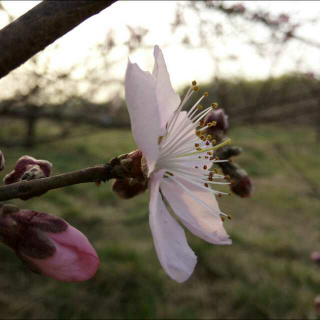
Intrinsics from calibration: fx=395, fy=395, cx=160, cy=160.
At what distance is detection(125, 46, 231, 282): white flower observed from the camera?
0.63 metres

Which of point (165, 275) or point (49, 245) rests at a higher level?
point (49, 245)

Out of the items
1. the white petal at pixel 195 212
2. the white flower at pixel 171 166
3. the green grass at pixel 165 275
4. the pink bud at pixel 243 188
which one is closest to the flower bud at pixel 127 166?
the white flower at pixel 171 166

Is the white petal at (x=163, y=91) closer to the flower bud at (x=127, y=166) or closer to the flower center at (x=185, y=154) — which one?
the flower center at (x=185, y=154)

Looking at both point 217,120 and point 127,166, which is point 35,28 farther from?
point 217,120

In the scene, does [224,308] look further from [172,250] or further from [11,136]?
[11,136]

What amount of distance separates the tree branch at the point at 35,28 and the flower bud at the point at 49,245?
0.23m

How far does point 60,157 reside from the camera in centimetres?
610

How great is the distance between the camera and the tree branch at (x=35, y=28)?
0.53 meters

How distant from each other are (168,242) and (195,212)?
0.17m

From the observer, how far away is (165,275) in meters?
3.14

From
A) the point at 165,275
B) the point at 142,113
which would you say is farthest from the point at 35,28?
the point at 165,275

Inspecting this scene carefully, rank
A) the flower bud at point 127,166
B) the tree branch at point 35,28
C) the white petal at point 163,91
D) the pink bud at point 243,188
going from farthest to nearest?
the pink bud at point 243,188 < the white petal at point 163,91 < the flower bud at point 127,166 < the tree branch at point 35,28

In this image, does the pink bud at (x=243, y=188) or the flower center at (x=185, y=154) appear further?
the pink bud at (x=243, y=188)

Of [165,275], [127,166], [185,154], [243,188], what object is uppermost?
[127,166]
